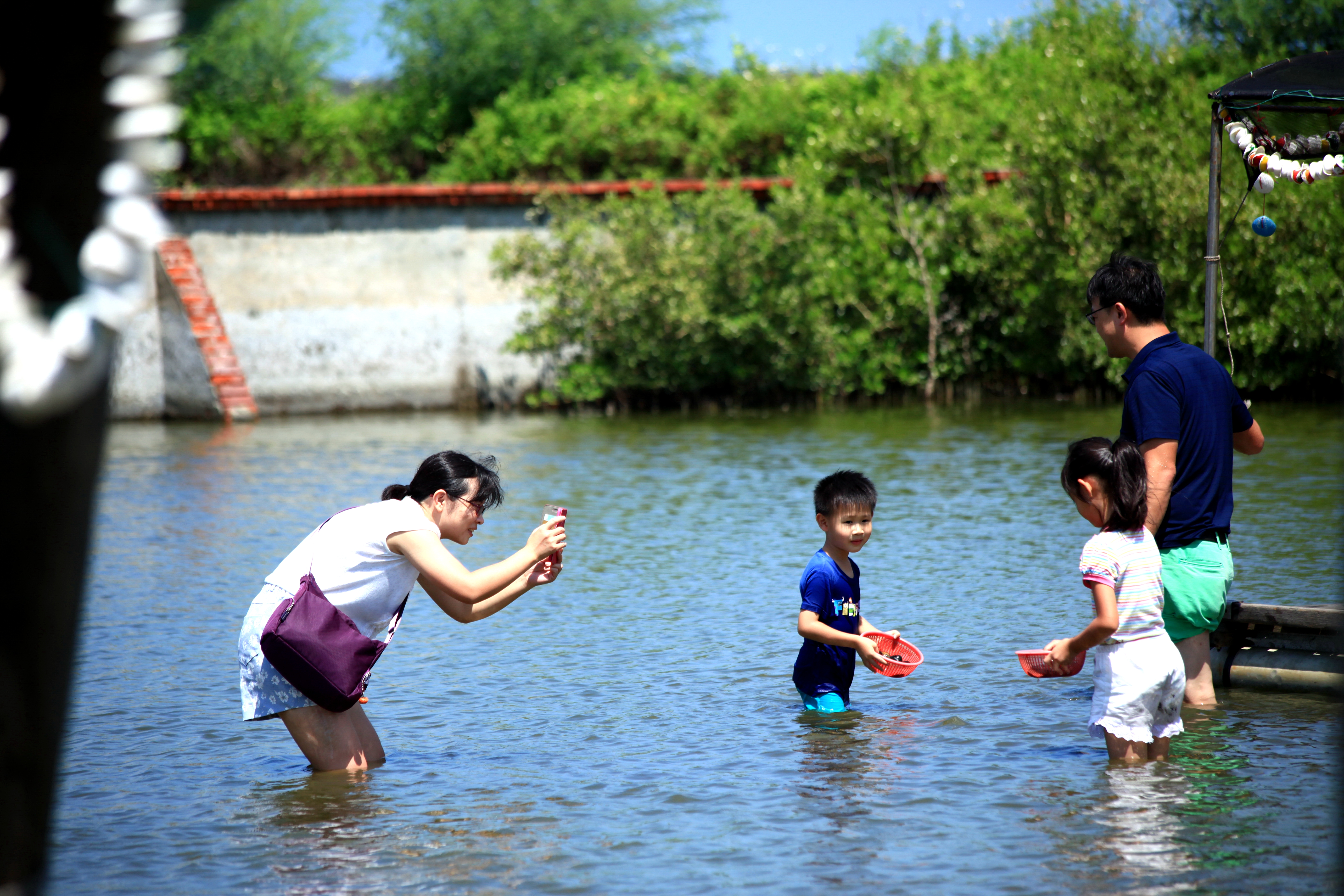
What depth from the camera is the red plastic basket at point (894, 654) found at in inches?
218

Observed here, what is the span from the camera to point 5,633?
203 centimetres

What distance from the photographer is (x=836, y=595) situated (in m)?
5.69

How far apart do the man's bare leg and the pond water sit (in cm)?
8

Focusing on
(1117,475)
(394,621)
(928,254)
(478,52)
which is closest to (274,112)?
(478,52)

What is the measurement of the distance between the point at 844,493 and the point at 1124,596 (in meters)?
1.24

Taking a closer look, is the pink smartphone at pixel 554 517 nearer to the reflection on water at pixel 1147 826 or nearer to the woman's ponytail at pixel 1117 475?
the woman's ponytail at pixel 1117 475

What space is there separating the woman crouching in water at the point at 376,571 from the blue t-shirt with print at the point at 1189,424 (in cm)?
226

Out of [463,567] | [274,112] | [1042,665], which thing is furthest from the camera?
[274,112]

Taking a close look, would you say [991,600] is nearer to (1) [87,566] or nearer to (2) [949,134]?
(1) [87,566]

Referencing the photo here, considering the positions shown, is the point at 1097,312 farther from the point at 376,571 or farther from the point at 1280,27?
the point at 1280,27

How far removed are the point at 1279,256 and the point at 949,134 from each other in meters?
5.83

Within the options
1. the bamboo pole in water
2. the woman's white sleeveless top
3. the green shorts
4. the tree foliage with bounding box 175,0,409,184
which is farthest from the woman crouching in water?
the tree foliage with bounding box 175,0,409,184

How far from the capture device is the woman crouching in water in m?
5.07

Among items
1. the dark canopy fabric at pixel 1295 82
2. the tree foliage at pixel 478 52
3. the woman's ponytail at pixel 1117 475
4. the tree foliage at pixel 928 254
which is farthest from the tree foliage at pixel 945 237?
the woman's ponytail at pixel 1117 475
